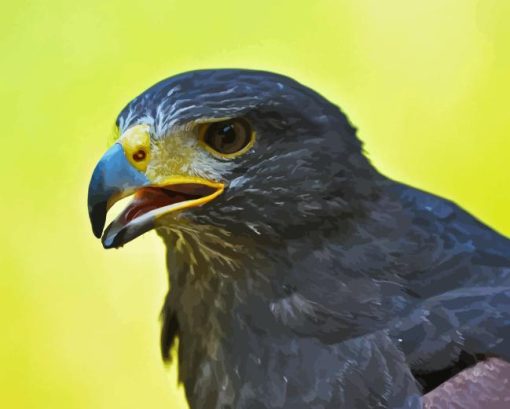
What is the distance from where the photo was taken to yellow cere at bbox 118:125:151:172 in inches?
44.4

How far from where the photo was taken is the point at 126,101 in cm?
169

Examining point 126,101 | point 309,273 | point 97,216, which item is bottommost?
point 309,273

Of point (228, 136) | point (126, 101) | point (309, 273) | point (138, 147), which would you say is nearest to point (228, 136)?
point (228, 136)

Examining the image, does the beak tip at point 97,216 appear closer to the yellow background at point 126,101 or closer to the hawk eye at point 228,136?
the hawk eye at point 228,136

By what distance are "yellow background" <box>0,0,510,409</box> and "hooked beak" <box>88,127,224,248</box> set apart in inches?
20.1

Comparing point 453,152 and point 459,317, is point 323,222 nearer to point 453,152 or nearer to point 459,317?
point 459,317

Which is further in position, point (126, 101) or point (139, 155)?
point (126, 101)

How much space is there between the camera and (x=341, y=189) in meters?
1.19

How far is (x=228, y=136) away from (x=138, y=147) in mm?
136

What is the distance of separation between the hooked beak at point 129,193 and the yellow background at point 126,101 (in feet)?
1.67

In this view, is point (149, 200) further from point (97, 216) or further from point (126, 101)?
point (126, 101)

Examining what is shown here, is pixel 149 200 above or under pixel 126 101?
under

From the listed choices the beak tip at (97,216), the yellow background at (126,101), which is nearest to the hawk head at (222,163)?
the beak tip at (97,216)

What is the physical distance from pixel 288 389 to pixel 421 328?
0.22 metres
